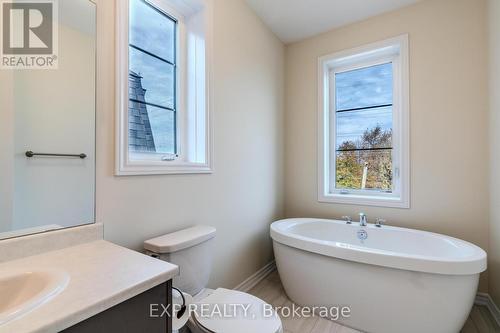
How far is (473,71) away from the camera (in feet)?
6.58

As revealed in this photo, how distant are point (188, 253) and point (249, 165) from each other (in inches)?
44.4

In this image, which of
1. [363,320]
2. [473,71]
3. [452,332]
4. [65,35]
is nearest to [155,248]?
[65,35]

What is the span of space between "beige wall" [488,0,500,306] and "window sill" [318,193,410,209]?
1.92 ft

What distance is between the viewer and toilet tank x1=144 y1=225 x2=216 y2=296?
1.26 meters

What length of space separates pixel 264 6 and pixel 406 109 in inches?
65.2

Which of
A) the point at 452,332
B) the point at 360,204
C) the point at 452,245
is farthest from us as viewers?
the point at 360,204

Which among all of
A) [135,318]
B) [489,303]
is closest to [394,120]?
[489,303]

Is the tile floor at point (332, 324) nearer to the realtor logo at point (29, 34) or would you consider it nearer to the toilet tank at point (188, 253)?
the toilet tank at point (188, 253)

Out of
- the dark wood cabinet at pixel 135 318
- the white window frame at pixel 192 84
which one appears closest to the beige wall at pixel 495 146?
the white window frame at pixel 192 84

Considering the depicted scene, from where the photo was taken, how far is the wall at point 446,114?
1.99 m

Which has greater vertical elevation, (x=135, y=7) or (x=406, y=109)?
(x=135, y=7)

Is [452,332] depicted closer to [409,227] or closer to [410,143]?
[409,227]

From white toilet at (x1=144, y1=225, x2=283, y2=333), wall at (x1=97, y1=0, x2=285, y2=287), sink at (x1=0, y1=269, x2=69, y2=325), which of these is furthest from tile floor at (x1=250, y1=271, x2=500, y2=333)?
sink at (x1=0, y1=269, x2=69, y2=325)

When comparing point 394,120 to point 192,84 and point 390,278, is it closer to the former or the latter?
point 390,278
